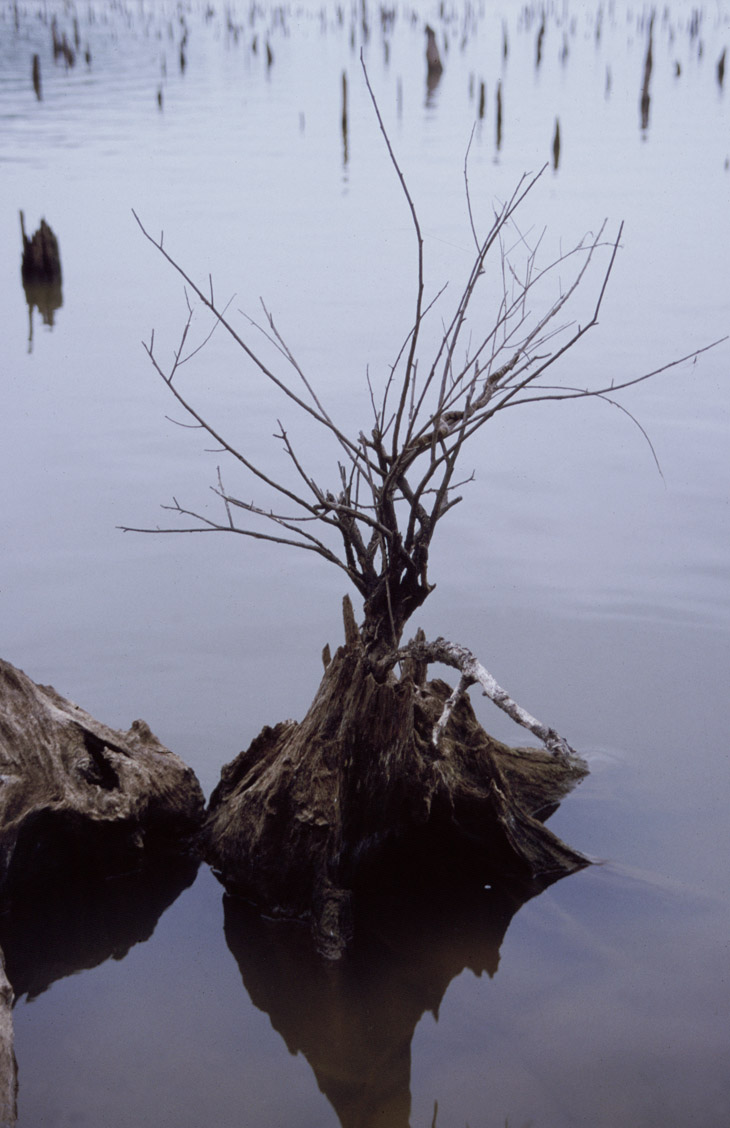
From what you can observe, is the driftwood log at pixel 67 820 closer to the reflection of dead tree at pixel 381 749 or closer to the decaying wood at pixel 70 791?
A: the decaying wood at pixel 70 791

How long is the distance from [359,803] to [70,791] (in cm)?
108

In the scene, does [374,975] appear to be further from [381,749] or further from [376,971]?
[381,749]

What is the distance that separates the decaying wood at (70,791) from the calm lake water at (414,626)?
0.71 feet

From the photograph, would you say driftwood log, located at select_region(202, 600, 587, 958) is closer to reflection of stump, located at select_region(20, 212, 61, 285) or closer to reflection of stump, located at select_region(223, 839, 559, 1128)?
reflection of stump, located at select_region(223, 839, 559, 1128)

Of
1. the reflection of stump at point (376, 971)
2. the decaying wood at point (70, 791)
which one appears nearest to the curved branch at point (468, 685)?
the reflection of stump at point (376, 971)

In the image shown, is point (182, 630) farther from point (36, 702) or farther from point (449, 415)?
point (449, 415)

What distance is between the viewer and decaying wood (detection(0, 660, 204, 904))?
4.11 m

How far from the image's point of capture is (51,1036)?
3756mm

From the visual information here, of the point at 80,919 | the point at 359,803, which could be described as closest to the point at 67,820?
the point at 80,919

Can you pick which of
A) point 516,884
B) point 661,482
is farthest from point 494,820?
point 661,482

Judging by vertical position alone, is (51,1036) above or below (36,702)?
below

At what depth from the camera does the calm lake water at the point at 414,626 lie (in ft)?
12.0

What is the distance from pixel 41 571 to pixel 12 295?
8.51m

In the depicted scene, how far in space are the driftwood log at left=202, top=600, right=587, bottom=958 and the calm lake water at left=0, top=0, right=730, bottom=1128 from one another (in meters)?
0.16
